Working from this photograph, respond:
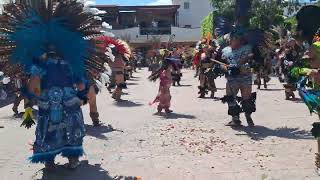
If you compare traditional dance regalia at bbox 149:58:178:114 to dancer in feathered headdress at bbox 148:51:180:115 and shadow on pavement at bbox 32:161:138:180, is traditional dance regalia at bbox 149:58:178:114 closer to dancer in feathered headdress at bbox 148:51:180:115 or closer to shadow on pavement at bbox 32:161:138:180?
dancer in feathered headdress at bbox 148:51:180:115

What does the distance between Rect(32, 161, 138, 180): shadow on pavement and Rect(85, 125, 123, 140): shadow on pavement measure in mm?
2233

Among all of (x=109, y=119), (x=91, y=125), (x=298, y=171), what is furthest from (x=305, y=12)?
(x=109, y=119)

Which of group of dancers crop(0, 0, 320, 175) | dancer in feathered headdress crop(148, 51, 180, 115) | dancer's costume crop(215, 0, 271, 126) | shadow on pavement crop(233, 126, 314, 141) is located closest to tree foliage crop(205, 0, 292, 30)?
dancer in feathered headdress crop(148, 51, 180, 115)

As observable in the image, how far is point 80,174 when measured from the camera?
261 inches

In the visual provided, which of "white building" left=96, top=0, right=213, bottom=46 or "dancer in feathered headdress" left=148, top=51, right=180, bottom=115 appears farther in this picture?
"white building" left=96, top=0, right=213, bottom=46

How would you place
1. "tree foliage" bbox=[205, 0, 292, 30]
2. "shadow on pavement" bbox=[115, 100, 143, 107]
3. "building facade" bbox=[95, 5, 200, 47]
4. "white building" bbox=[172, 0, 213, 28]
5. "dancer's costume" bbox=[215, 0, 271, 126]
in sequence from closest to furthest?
"dancer's costume" bbox=[215, 0, 271, 126], "shadow on pavement" bbox=[115, 100, 143, 107], "tree foliage" bbox=[205, 0, 292, 30], "building facade" bbox=[95, 5, 200, 47], "white building" bbox=[172, 0, 213, 28]

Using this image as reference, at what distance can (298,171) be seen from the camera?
6.33m

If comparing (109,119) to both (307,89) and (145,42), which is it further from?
(145,42)

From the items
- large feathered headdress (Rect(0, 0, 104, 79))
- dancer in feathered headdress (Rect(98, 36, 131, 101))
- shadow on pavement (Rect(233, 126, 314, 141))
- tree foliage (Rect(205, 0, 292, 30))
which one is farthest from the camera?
tree foliage (Rect(205, 0, 292, 30))

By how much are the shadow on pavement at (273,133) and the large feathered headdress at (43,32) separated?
340cm

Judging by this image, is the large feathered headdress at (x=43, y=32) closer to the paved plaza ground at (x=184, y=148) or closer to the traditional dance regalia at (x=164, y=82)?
the paved plaza ground at (x=184, y=148)

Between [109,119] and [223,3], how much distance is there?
2679 cm

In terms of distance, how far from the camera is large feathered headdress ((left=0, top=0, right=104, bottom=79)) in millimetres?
6590

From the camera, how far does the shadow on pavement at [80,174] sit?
21.1 feet
